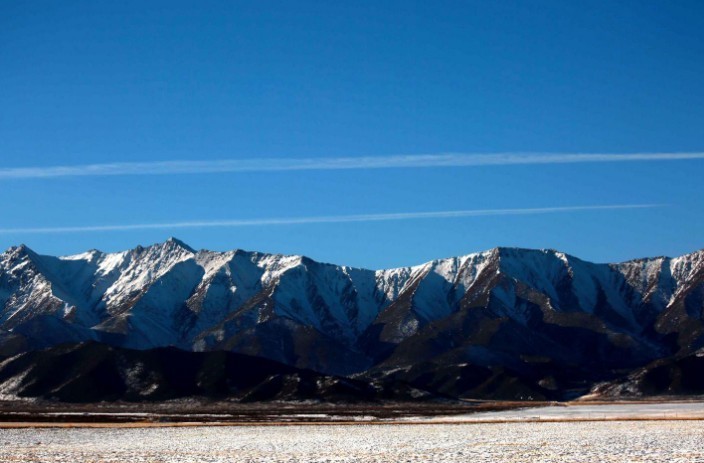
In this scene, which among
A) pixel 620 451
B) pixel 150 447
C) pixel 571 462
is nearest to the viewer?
pixel 571 462

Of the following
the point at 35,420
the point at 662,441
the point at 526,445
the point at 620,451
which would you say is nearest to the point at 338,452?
the point at 526,445

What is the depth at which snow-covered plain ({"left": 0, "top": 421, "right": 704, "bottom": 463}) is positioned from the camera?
56.4 metres

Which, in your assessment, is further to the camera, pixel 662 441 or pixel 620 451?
pixel 662 441

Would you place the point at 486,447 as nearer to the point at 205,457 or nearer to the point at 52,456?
the point at 205,457

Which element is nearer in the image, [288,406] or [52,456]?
[52,456]

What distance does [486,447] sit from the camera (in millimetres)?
65250

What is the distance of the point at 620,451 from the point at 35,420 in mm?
96323

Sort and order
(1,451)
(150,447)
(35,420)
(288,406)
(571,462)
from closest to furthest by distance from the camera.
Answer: (571,462) → (1,451) → (150,447) → (35,420) → (288,406)

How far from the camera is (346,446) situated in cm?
7075

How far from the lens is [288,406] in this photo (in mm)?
199750

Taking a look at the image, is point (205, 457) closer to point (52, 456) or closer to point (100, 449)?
point (52, 456)

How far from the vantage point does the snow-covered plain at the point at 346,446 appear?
56375mm

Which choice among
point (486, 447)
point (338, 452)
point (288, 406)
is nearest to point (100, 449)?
point (338, 452)

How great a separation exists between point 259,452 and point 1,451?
62.3ft
